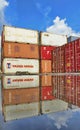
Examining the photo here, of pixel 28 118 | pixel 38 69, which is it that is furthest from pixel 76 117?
pixel 38 69

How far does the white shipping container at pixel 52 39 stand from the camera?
38281mm

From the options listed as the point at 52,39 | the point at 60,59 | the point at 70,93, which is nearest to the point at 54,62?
the point at 60,59

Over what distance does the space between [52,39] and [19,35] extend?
761 centimetres

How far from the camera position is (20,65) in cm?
3509

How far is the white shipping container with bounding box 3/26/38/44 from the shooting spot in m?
34.0

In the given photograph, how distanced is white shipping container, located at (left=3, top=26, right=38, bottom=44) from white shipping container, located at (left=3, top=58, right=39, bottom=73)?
3.55 meters

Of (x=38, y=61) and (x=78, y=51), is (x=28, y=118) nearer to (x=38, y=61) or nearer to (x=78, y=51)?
(x=78, y=51)

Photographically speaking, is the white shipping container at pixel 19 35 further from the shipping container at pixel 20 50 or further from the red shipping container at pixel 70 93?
the red shipping container at pixel 70 93

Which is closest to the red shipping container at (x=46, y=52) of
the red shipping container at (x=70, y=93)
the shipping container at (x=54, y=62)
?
the shipping container at (x=54, y=62)

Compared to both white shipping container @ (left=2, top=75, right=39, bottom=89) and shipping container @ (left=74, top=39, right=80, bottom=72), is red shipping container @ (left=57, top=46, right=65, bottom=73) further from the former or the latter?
white shipping container @ (left=2, top=75, right=39, bottom=89)

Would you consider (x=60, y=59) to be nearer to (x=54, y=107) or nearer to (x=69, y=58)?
(x=69, y=58)

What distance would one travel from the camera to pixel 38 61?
3734 centimetres

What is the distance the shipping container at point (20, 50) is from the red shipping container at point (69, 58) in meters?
5.86

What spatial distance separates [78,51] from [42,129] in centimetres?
2840
